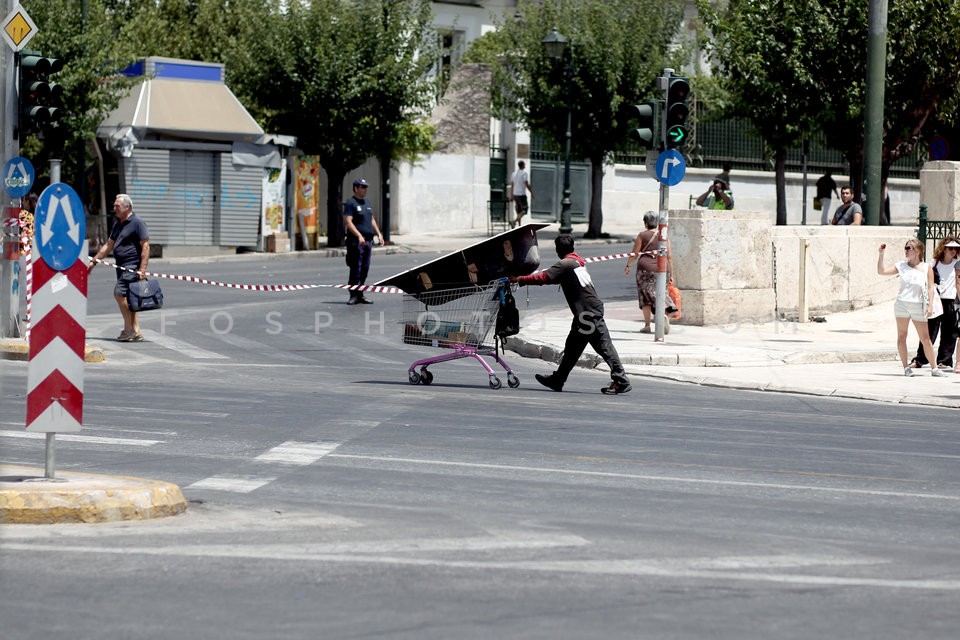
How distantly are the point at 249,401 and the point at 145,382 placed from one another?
6.22 ft

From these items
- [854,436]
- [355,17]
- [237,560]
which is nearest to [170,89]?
[355,17]

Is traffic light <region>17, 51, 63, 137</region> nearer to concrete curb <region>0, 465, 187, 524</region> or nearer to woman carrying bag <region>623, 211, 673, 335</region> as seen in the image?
woman carrying bag <region>623, 211, 673, 335</region>

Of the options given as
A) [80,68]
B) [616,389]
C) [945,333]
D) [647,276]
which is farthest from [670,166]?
[80,68]

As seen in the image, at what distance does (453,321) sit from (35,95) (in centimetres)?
661

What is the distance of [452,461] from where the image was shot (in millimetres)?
10461

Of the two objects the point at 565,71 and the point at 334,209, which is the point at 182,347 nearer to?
the point at 334,209

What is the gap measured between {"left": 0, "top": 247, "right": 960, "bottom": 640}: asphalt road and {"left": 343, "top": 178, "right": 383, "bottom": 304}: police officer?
7.45 m

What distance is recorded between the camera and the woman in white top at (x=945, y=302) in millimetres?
17719

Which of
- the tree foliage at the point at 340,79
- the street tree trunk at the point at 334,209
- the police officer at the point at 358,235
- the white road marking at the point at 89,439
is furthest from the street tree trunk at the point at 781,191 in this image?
the white road marking at the point at 89,439

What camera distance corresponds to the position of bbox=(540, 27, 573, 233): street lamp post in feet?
127

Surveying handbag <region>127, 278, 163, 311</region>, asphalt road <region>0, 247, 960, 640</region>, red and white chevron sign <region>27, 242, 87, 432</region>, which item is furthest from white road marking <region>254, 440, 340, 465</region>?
handbag <region>127, 278, 163, 311</region>

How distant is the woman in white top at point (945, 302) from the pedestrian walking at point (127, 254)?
9.11 m

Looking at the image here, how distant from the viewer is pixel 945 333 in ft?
59.2

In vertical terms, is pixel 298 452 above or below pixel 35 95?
below
